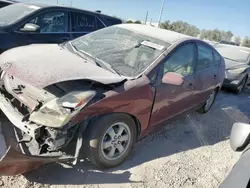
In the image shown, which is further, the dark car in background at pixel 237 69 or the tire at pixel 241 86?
the tire at pixel 241 86

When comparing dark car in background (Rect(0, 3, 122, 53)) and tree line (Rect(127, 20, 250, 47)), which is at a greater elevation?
dark car in background (Rect(0, 3, 122, 53))

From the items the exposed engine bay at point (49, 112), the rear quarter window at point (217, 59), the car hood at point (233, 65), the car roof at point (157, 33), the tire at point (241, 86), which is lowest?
the tire at point (241, 86)

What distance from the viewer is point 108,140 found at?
3.11 m

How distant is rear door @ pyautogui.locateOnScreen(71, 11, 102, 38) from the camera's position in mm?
6297

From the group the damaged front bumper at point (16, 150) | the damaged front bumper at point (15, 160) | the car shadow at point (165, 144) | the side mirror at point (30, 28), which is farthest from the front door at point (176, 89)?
the side mirror at point (30, 28)

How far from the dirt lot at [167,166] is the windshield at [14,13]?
366 cm

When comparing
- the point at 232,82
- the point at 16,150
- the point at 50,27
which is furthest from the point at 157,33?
the point at 232,82

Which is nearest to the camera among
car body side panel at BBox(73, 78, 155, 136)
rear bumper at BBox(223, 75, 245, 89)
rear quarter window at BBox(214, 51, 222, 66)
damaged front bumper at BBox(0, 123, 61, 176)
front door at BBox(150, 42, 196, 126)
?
damaged front bumper at BBox(0, 123, 61, 176)

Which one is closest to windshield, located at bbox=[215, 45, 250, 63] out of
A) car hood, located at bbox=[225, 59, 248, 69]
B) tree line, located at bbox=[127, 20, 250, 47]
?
car hood, located at bbox=[225, 59, 248, 69]

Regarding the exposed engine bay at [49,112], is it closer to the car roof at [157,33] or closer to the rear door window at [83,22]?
the car roof at [157,33]

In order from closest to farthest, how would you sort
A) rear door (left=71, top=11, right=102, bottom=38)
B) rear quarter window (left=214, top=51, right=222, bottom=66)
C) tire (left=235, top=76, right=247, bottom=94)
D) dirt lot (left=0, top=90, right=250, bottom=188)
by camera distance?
1. dirt lot (left=0, top=90, right=250, bottom=188)
2. rear quarter window (left=214, top=51, right=222, bottom=66)
3. rear door (left=71, top=11, right=102, bottom=38)
4. tire (left=235, top=76, right=247, bottom=94)

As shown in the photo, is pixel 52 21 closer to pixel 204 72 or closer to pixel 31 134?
pixel 204 72

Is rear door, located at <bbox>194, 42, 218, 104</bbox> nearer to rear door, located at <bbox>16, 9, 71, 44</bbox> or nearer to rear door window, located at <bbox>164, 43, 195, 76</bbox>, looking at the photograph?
rear door window, located at <bbox>164, 43, 195, 76</bbox>

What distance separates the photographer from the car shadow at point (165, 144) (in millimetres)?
3006
